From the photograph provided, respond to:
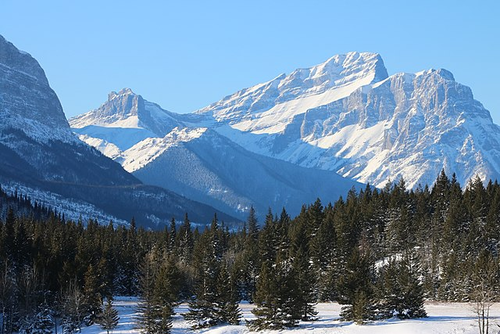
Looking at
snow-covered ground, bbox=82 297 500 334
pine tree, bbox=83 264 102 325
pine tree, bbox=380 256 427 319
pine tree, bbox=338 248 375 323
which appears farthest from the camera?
pine tree, bbox=83 264 102 325

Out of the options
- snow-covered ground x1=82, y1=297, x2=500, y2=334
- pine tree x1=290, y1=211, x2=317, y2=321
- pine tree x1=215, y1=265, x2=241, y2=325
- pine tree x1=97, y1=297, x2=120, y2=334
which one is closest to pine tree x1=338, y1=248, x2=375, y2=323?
snow-covered ground x1=82, y1=297, x2=500, y2=334

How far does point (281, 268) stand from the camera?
107 metres

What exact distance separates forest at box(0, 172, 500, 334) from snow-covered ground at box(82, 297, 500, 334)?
1836 mm

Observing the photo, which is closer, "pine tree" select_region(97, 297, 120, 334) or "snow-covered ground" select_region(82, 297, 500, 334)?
"snow-covered ground" select_region(82, 297, 500, 334)

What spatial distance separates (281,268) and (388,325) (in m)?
20.3

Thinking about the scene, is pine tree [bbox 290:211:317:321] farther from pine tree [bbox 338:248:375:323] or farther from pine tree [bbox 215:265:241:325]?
pine tree [bbox 215:265:241:325]

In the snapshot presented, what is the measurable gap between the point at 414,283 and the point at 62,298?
5252 centimetres

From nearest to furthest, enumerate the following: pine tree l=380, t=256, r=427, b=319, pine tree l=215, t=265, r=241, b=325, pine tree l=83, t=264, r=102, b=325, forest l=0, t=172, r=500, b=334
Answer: pine tree l=380, t=256, r=427, b=319 → forest l=0, t=172, r=500, b=334 → pine tree l=215, t=265, r=241, b=325 → pine tree l=83, t=264, r=102, b=325

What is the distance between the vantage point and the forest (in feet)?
329

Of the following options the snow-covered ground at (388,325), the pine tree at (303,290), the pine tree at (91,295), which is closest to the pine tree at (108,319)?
the snow-covered ground at (388,325)

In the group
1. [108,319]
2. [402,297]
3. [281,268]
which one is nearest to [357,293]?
[402,297]

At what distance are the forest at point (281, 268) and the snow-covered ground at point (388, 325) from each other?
1.84 meters

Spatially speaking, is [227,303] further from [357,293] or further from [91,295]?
[91,295]

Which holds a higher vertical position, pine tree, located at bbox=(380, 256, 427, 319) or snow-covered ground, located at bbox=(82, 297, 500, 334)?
pine tree, located at bbox=(380, 256, 427, 319)
